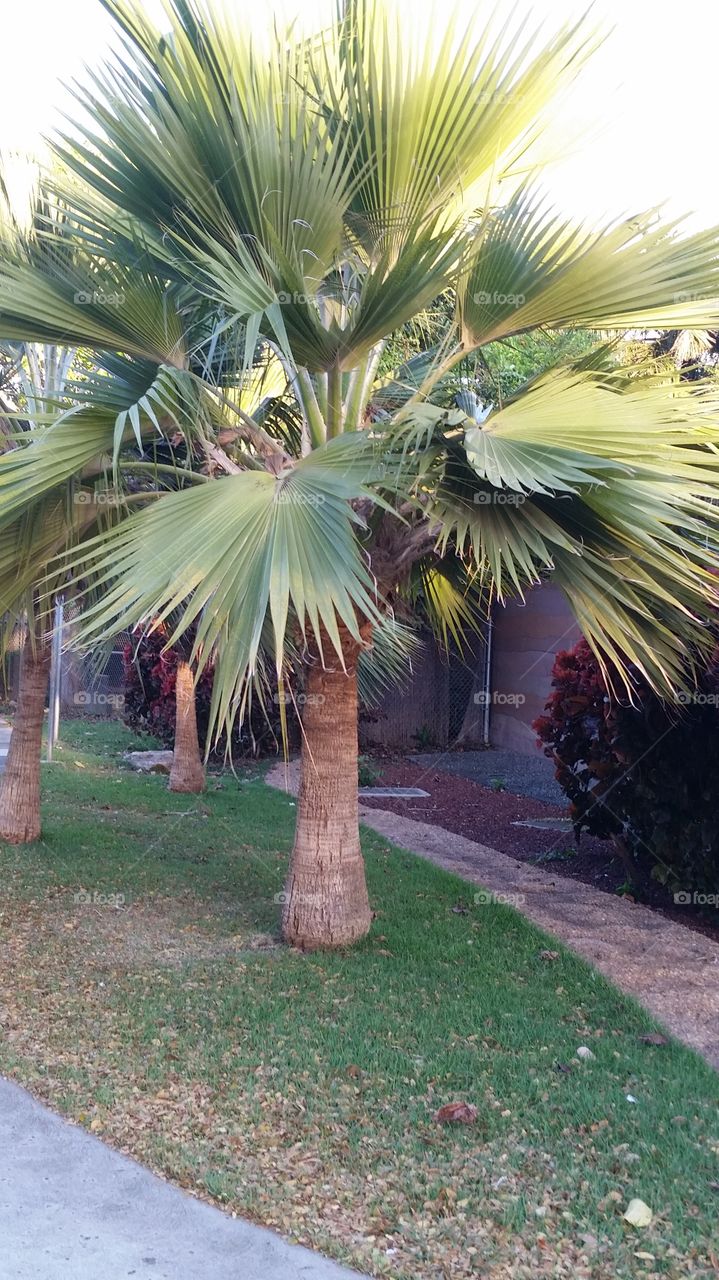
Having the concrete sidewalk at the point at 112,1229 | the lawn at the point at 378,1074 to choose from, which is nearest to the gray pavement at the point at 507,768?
the lawn at the point at 378,1074

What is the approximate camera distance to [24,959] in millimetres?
5664

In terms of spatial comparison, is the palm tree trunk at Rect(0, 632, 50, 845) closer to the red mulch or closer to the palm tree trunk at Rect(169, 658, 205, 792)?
the palm tree trunk at Rect(169, 658, 205, 792)

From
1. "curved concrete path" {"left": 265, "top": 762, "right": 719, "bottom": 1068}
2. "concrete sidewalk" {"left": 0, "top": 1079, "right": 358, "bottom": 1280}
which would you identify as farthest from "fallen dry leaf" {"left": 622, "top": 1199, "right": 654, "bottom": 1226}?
"curved concrete path" {"left": 265, "top": 762, "right": 719, "bottom": 1068}

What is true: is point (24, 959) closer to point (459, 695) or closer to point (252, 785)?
point (252, 785)

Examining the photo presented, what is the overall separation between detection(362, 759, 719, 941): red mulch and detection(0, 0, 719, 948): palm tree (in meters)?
2.59

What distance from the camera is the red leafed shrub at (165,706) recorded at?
1271 centimetres

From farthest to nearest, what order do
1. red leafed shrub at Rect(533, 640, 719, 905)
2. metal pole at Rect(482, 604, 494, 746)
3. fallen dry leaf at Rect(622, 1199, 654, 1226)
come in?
metal pole at Rect(482, 604, 494, 746), red leafed shrub at Rect(533, 640, 719, 905), fallen dry leaf at Rect(622, 1199, 654, 1226)

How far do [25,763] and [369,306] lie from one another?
184 inches

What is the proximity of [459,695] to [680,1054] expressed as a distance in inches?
453

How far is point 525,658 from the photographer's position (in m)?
14.8

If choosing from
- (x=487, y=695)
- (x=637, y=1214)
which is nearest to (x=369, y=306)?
(x=637, y=1214)

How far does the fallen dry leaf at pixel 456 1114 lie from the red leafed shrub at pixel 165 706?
841 cm

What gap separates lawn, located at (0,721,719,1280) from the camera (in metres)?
3.29

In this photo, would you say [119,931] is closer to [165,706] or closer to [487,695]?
[165,706]
